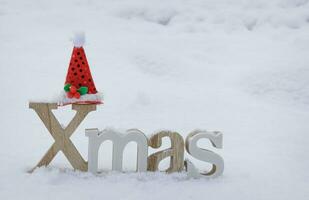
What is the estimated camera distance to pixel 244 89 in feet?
21.2

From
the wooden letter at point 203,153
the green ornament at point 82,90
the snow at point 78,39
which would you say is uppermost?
the snow at point 78,39

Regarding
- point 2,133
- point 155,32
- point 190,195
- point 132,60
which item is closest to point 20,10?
point 155,32

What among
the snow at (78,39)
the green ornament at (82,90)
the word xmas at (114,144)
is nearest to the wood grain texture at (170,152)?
the word xmas at (114,144)

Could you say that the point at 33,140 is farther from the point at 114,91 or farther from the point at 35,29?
the point at 35,29

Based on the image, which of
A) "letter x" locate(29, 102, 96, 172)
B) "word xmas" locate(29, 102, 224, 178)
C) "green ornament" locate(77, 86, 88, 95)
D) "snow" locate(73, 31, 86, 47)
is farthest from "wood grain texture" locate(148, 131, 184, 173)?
"snow" locate(73, 31, 86, 47)

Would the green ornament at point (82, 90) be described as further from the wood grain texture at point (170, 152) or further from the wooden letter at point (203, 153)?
the wooden letter at point (203, 153)

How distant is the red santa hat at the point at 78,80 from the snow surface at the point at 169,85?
62 cm

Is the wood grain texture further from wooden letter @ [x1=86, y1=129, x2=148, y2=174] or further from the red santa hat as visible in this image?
the red santa hat

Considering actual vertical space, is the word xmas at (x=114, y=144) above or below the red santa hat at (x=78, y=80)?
below

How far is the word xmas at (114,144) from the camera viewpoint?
3.21 meters

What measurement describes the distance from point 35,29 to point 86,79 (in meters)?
5.67

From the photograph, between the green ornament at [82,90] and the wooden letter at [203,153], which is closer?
the green ornament at [82,90]

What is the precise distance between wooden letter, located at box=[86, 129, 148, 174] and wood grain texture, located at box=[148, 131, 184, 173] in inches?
2.7

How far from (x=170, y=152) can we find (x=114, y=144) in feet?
1.63
